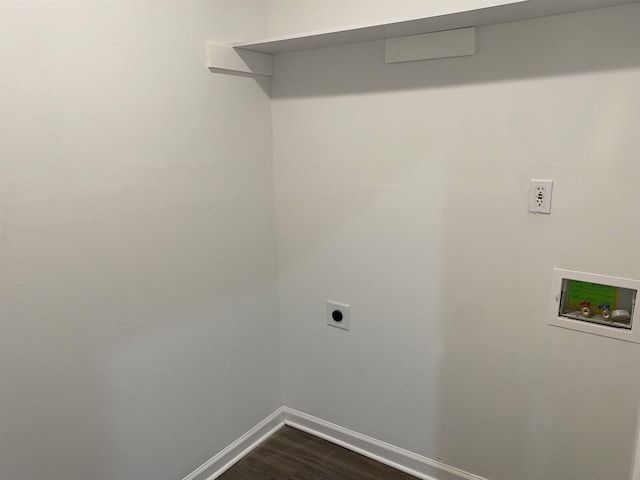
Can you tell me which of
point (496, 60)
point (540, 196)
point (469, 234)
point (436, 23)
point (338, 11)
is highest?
point (338, 11)

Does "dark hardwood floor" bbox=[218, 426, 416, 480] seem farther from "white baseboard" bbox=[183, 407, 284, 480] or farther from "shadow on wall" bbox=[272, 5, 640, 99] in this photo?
"shadow on wall" bbox=[272, 5, 640, 99]

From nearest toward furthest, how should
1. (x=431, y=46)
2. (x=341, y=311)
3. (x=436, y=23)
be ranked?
1. (x=436, y=23)
2. (x=431, y=46)
3. (x=341, y=311)

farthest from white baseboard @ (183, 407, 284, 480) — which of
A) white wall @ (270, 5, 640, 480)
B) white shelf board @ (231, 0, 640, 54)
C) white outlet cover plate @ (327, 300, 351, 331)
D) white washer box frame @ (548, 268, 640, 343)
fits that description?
white shelf board @ (231, 0, 640, 54)

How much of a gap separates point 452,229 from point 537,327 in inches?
18.3

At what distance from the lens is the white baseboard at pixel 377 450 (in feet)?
6.90

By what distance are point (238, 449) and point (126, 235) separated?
1197 millimetres

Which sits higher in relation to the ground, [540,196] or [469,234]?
[540,196]

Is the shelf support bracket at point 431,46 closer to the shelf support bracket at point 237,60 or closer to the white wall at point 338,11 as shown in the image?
the white wall at point 338,11

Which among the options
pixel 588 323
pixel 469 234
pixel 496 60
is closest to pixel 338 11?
pixel 496 60

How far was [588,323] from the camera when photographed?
1.67 metres

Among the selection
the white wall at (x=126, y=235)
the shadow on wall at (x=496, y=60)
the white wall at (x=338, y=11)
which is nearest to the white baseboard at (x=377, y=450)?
the white wall at (x=126, y=235)

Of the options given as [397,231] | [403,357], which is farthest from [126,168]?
[403,357]

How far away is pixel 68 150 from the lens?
1.50 m

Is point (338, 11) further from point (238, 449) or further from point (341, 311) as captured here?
point (238, 449)
